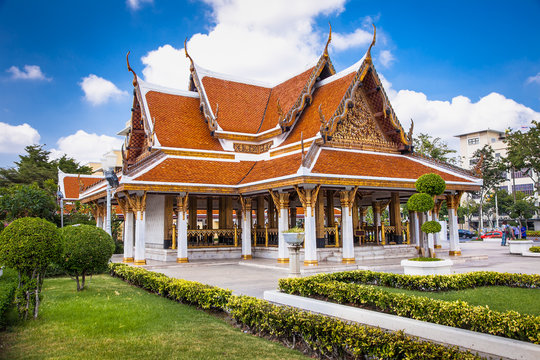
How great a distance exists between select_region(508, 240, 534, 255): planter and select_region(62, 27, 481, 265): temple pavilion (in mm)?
2988

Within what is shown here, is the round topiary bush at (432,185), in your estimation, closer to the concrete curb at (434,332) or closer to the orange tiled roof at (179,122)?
the concrete curb at (434,332)

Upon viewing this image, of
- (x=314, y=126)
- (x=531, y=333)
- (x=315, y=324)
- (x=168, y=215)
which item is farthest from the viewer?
(x=168, y=215)

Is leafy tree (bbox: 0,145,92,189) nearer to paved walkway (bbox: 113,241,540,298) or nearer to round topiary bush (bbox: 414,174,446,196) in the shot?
paved walkway (bbox: 113,241,540,298)

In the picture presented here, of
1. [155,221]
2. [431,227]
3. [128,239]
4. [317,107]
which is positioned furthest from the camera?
[155,221]

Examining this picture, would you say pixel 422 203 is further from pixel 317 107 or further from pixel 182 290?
pixel 317 107

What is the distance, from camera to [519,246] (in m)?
18.2

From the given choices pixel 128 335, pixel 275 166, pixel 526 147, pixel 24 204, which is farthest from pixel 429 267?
pixel 526 147

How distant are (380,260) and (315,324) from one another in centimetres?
1034

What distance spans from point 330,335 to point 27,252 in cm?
483

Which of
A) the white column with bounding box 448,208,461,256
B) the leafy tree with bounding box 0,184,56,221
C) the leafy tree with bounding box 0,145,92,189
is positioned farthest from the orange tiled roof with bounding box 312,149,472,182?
the leafy tree with bounding box 0,145,92,189

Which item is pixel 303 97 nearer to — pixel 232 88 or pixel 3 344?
pixel 232 88

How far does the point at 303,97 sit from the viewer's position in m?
17.2

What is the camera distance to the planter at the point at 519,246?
17.8 m

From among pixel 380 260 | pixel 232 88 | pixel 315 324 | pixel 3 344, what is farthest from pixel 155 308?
pixel 232 88
